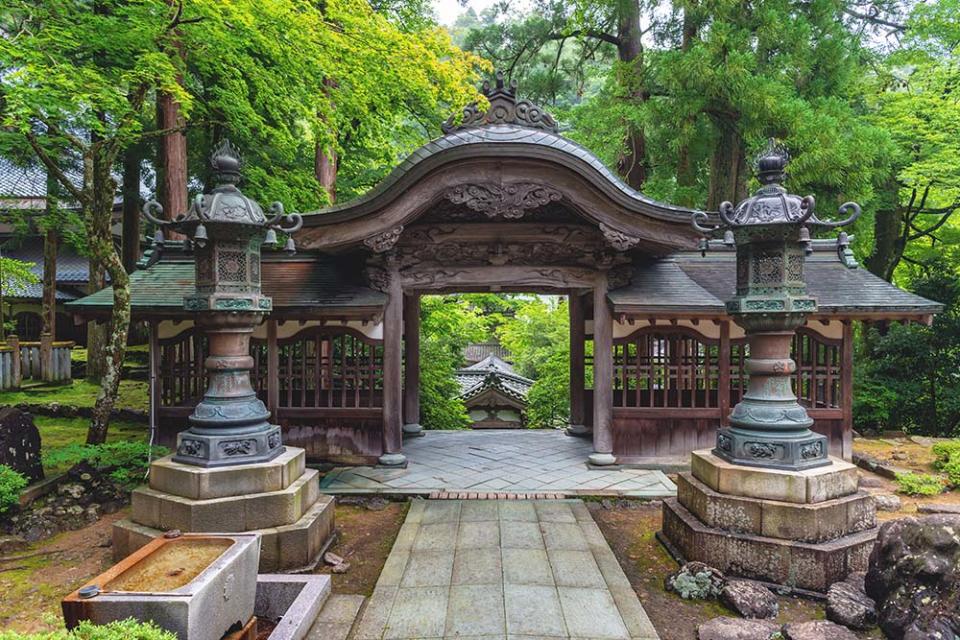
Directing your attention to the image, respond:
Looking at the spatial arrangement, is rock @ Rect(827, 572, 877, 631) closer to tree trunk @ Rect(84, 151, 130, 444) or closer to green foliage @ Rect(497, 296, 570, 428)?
tree trunk @ Rect(84, 151, 130, 444)

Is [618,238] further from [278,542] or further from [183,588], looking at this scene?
[183,588]

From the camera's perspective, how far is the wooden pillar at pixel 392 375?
7.49m

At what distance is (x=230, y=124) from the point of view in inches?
305

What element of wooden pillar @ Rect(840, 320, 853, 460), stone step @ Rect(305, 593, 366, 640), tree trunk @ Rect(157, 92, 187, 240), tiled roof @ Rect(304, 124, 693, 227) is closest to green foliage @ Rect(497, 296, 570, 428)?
wooden pillar @ Rect(840, 320, 853, 460)

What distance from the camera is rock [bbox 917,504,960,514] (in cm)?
582

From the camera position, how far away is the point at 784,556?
4.13 meters

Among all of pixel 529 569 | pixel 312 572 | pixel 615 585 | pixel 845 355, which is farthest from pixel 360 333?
pixel 845 355

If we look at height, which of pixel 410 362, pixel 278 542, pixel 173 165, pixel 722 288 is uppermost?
pixel 173 165

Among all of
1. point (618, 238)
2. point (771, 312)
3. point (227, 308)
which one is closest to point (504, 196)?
point (618, 238)

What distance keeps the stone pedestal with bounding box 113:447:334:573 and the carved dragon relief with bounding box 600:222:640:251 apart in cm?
475

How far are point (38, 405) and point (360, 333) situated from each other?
8.64 m

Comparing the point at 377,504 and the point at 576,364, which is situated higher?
the point at 576,364

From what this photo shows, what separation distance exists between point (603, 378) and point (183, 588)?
5.89 meters

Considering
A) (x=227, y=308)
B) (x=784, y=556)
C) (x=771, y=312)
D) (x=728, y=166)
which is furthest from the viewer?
(x=728, y=166)
